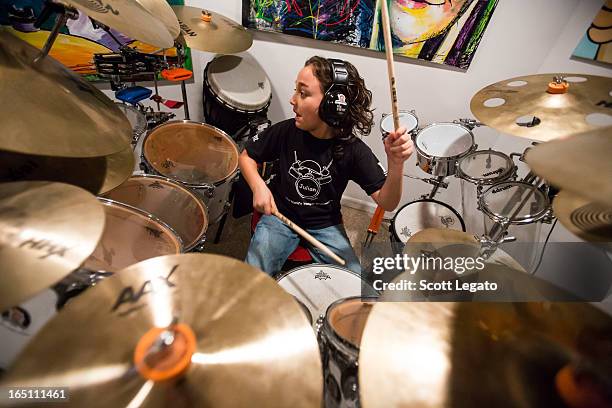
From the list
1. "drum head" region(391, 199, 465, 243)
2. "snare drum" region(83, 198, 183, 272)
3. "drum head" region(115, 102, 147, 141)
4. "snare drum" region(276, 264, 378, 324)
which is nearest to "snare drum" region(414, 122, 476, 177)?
"drum head" region(391, 199, 465, 243)

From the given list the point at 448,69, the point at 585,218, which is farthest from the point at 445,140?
the point at 585,218

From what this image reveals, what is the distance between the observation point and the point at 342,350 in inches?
29.1

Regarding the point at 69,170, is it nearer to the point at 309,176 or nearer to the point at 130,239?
the point at 130,239

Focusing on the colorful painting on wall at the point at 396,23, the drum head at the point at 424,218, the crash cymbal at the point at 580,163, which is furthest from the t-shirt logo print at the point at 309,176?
the crash cymbal at the point at 580,163

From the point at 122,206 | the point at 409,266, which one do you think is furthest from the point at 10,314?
the point at 409,266

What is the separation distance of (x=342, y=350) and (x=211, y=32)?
1.60 m

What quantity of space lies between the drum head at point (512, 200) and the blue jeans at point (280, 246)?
57cm

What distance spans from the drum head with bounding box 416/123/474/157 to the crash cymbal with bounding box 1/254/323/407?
1.22 metres

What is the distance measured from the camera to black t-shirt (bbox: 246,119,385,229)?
1306 millimetres

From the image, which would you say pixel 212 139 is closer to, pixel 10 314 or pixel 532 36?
pixel 10 314

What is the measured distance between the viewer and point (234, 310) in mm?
525

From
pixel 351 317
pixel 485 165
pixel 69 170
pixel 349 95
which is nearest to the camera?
pixel 69 170

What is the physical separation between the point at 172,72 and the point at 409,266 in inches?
A: 60.1

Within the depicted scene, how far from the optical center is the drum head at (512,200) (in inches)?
48.2
